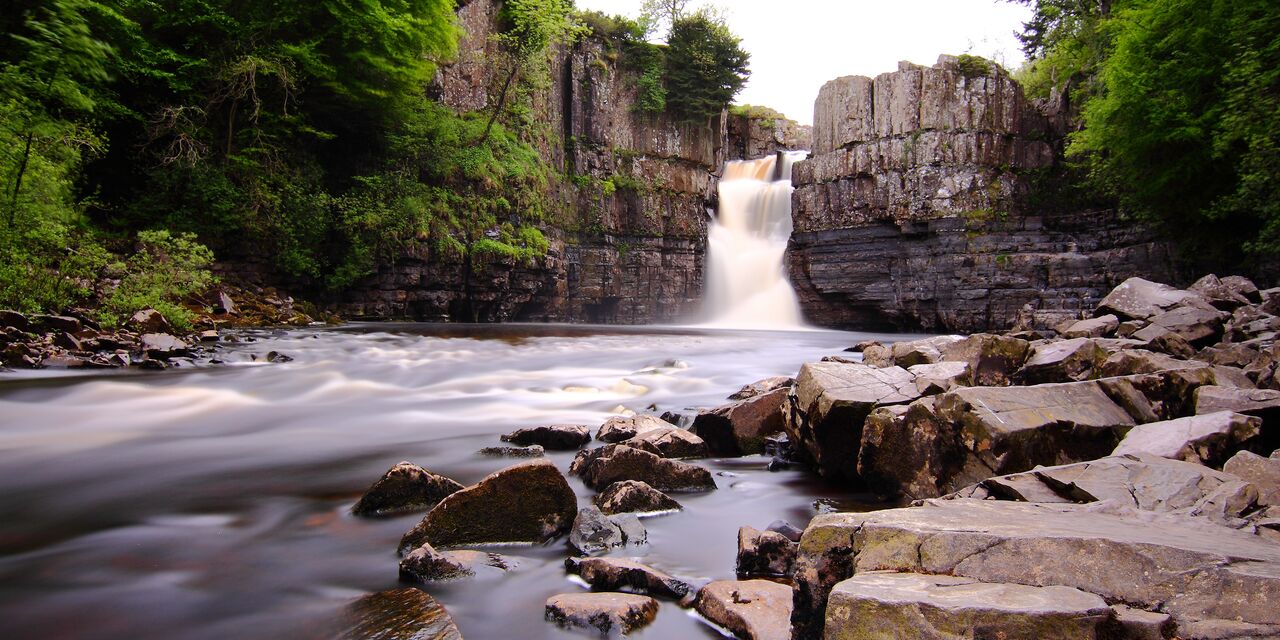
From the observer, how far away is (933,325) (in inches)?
1021

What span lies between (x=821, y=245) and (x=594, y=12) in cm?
1662

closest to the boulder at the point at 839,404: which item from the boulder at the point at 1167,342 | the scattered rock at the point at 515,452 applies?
the scattered rock at the point at 515,452

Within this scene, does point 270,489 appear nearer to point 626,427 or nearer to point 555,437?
point 555,437

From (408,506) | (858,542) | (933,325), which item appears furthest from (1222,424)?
(933,325)

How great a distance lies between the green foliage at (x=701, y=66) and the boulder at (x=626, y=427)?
2866cm

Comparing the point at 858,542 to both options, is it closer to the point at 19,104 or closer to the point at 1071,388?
the point at 1071,388

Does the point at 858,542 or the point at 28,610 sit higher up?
the point at 858,542

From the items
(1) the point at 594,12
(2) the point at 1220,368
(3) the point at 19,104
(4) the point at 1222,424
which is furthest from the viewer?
(1) the point at 594,12

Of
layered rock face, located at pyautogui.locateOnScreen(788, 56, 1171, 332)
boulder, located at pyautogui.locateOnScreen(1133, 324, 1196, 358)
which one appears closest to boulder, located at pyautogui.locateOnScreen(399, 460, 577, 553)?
boulder, located at pyautogui.locateOnScreen(1133, 324, 1196, 358)

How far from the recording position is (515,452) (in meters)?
6.46

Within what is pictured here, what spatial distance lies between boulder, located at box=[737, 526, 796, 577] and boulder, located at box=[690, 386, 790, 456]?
285cm

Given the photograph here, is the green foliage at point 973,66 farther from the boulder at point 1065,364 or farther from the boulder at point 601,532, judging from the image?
the boulder at point 601,532

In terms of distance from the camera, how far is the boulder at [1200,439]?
3827 mm

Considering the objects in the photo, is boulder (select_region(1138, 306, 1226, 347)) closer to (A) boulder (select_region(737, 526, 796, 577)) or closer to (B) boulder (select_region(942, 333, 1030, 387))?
(B) boulder (select_region(942, 333, 1030, 387))
